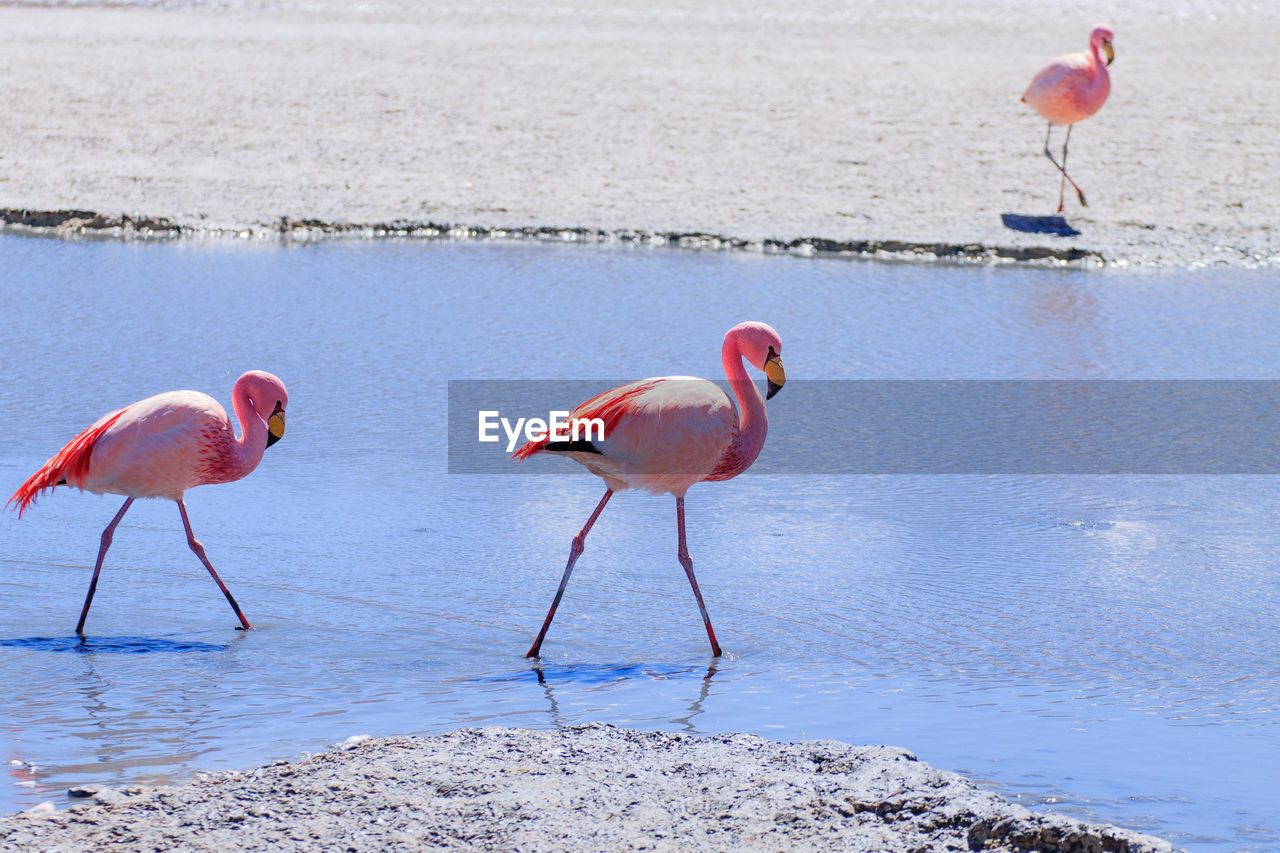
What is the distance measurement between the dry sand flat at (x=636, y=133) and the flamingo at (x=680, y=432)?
16.1 ft

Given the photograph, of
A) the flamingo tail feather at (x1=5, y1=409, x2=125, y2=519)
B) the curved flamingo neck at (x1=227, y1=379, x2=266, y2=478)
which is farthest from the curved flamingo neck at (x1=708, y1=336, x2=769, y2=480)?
the flamingo tail feather at (x1=5, y1=409, x2=125, y2=519)

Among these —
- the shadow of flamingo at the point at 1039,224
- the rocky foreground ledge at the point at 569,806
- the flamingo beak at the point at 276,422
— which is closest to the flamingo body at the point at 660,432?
the flamingo beak at the point at 276,422

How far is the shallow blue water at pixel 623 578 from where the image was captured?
3385mm

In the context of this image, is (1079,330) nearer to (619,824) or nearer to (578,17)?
(619,824)

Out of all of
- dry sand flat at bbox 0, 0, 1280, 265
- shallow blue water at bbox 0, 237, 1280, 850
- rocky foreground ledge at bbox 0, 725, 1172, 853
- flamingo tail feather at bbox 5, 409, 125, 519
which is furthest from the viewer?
dry sand flat at bbox 0, 0, 1280, 265

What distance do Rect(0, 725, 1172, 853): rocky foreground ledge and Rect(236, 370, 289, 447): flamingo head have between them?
1402 millimetres

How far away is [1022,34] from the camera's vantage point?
14500 mm

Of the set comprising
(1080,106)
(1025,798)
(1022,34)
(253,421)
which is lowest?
(1025,798)

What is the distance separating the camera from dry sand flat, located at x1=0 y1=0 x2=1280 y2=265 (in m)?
9.24

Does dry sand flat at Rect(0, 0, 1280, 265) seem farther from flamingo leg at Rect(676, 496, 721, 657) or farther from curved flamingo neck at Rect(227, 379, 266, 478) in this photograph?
flamingo leg at Rect(676, 496, 721, 657)

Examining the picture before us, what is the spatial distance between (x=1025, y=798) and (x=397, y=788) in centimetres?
122

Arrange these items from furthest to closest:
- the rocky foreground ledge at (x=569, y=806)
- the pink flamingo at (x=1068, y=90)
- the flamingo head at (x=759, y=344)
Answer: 1. the pink flamingo at (x=1068, y=90)
2. the flamingo head at (x=759, y=344)
3. the rocky foreground ledge at (x=569, y=806)

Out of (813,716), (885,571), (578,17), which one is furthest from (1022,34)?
(813,716)

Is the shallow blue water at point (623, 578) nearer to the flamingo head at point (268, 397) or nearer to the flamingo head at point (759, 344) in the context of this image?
the flamingo head at point (268, 397)
